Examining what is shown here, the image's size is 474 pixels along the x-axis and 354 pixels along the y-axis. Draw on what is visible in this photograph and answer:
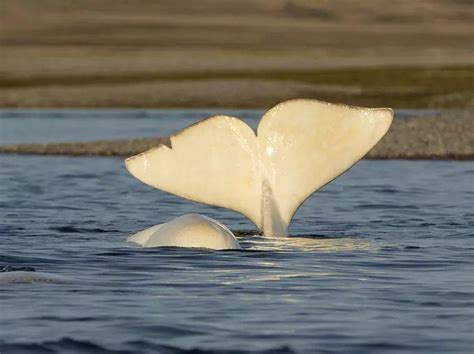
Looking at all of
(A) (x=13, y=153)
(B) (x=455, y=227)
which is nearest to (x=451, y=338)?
(B) (x=455, y=227)

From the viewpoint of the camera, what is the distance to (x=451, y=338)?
13883 millimetres

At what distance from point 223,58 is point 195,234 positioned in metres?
118

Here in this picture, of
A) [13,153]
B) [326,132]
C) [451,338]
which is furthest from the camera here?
[13,153]

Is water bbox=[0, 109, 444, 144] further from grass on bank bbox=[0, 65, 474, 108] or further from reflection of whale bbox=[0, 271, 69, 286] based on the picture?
reflection of whale bbox=[0, 271, 69, 286]

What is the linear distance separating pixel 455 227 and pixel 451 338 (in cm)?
1004

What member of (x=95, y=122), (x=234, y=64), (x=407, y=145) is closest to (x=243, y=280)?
(x=407, y=145)

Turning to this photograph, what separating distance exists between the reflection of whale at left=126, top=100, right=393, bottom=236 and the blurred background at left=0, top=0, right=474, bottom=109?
5291 centimetres

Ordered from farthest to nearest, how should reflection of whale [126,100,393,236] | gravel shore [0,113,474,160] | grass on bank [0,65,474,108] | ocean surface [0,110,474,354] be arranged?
grass on bank [0,65,474,108]
gravel shore [0,113,474,160]
reflection of whale [126,100,393,236]
ocean surface [0,110,474,354]

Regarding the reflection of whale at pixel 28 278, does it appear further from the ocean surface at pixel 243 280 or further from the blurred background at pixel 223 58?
the blurred background at pixel 223 58

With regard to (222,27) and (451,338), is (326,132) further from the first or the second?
(222,27)

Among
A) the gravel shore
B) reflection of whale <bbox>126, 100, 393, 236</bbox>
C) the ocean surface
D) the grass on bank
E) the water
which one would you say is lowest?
the ocean surface

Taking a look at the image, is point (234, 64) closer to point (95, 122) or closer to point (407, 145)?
point (95, 122)

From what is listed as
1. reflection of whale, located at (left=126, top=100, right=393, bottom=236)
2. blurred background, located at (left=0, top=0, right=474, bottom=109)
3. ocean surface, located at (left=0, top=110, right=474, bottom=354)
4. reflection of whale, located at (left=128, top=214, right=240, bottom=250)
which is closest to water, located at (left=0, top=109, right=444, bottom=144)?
blurred background, located at (left=0, top=0, right=474, bottom=109)

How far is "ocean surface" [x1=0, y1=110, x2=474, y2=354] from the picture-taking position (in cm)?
1384
